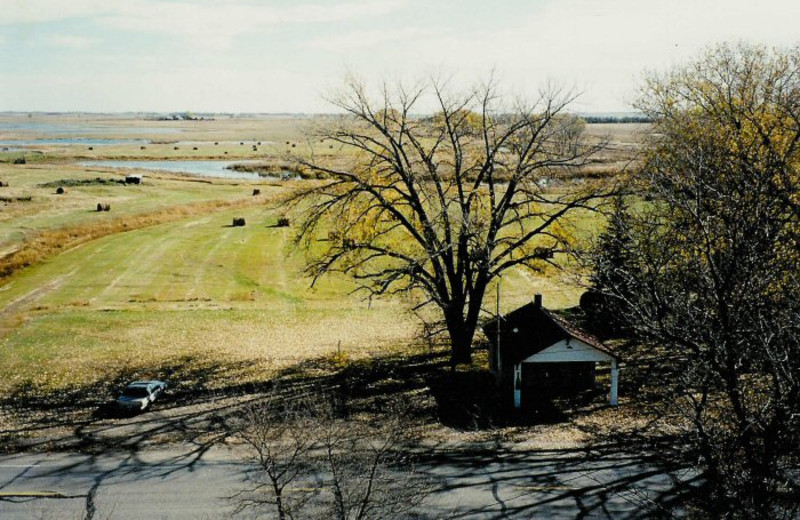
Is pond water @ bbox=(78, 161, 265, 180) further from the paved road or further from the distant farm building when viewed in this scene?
the paved road

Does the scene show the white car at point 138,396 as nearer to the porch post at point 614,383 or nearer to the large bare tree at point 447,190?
the large bare tree at point 447,190

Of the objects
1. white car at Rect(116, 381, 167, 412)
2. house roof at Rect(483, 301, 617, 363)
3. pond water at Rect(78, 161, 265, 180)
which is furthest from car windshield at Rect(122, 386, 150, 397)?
pond water at Rect(78, 161, 265, 180)

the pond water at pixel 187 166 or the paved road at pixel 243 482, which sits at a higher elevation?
the pond water at pixel 187 166

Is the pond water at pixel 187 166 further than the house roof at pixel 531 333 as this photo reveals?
Yes

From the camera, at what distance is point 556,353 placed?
24578mm

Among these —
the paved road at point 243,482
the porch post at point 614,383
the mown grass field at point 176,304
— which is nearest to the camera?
the paved road at point 243,482

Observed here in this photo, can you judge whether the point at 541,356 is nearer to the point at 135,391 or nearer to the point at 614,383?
the point at 614,383

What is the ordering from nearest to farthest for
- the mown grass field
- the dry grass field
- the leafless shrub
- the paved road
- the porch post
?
the leafless shrub → the paved road → the porch post → the dry grass field → the mown grass field

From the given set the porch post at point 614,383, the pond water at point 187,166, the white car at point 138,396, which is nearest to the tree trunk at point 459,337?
the porch post at point 614,383

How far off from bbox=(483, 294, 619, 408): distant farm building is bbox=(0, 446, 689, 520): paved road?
167 inches

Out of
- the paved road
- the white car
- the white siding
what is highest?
the white siding

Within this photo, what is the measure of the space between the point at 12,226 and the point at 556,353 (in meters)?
50.7

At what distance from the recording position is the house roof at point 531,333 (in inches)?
965

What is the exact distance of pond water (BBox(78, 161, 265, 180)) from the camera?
10900 centimetres
